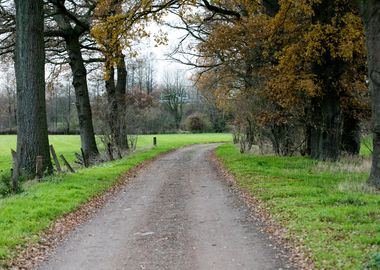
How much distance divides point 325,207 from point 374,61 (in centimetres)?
479

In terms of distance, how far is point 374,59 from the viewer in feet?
40.3

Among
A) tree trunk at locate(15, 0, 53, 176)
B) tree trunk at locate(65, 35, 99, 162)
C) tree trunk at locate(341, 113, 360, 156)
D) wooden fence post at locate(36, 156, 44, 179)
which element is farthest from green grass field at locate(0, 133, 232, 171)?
tree trunk at locate(341, 113, 360, 156)

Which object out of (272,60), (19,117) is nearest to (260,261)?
(19,117)

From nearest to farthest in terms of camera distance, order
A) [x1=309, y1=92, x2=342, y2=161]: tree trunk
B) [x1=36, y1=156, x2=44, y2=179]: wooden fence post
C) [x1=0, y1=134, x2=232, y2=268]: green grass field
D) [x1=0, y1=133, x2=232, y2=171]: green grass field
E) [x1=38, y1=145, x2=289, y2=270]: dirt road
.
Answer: [x1=38, y1=145, x2=289, y2=270]: dirt road → [x1=0, y1=134, x2=232, y2=268]: green grass field → [x1=36, y1=156, x2=44, y2=179]: wooden fence post → [x1=309, y1=92, x2=342, y2=161]: tree trunk → [x1=0, y1=133, x2=232, y2=171]: green grass field

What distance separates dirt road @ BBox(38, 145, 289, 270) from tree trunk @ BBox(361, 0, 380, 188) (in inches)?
156

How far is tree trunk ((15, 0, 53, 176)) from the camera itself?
1598 cm

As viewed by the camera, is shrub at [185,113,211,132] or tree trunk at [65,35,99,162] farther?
shrub at [185,113,211,132]

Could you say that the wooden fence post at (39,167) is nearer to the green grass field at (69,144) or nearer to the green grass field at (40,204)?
the green grass field at (40,204)

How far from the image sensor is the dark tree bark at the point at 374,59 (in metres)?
12.1

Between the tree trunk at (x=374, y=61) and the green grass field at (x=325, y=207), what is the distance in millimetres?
746

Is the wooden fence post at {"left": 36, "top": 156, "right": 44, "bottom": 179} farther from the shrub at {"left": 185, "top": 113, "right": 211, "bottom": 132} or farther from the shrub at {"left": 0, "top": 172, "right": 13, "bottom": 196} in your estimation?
the shrub at {"left": 185, "top": 113, "right": 211, "bottom": 132}

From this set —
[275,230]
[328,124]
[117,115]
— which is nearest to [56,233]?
[275,230]

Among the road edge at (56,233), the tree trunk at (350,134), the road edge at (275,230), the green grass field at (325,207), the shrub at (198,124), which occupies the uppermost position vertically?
the shrub at (198,124)

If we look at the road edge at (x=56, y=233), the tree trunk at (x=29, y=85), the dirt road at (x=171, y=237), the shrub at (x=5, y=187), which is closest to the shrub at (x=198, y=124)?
the tree trunk at (x=29, y=85)
